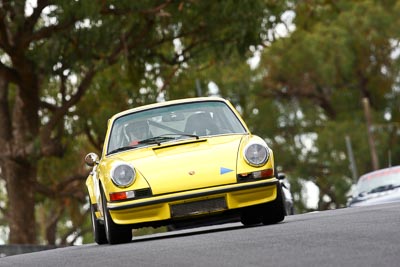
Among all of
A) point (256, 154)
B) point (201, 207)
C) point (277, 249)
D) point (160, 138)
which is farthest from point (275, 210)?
point (277, 249)

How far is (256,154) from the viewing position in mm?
13422

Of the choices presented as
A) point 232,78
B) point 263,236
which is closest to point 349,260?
point 263,236

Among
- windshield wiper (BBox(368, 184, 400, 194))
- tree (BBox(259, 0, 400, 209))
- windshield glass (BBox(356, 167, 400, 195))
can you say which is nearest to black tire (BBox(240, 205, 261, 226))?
windshield wiper (BBox(368, 184, 400, 194))

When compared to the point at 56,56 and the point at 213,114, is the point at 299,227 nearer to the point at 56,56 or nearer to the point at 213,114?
the point at 213,114

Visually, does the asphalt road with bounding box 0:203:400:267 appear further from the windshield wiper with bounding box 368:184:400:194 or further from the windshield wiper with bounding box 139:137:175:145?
the windshield wiper with bounding box 368:184:400:194

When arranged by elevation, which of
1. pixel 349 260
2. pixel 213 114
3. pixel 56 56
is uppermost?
pixel 56 56

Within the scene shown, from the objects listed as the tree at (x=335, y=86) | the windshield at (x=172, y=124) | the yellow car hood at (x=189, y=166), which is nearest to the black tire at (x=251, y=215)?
the yellow car hood at (x=189, y=166)

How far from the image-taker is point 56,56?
27.8 meters

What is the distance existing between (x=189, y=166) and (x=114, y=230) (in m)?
1.08

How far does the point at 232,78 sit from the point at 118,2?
28.2 metres

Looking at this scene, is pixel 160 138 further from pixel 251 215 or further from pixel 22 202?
pixel 22 202

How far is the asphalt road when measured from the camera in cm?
883

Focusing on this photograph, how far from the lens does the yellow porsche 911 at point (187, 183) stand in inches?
522

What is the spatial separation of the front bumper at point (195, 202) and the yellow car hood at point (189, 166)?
0.28 feet
